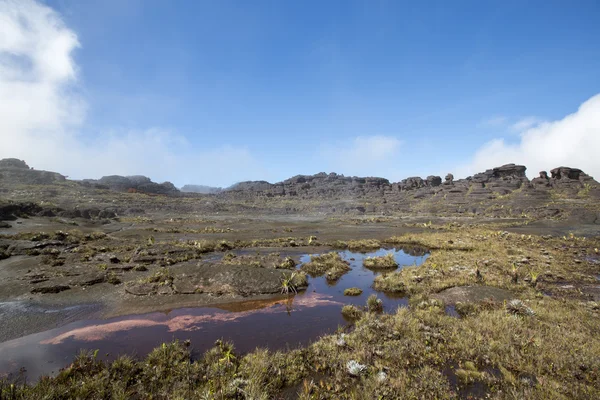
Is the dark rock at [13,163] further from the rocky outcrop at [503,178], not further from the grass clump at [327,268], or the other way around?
the rocky outcrop at [503,178]

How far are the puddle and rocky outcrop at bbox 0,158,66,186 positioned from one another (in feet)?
394

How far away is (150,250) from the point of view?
27.3m

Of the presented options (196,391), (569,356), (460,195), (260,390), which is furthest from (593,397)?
(460,195)

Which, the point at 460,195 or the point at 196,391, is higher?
the point at 460,195

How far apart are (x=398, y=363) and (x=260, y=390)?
4560 mm

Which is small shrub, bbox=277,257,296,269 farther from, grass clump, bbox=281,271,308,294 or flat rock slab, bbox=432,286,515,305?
flat rock slab, bbox=432,286,515,305

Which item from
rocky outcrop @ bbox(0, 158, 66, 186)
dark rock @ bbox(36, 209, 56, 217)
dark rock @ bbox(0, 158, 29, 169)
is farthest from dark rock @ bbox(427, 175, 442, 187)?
dark rock @ bbox(0, 158, 29, 169)

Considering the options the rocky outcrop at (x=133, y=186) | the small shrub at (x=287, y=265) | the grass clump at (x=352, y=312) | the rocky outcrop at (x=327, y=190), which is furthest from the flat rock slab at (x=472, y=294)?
the rocky outcrop at (x=133, y=186)

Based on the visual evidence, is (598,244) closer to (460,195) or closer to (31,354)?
(31,354)

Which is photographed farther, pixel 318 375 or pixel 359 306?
pixel 359 306

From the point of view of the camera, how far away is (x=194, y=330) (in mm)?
11828

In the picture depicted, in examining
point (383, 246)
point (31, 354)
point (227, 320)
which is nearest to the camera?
point (31, 354)

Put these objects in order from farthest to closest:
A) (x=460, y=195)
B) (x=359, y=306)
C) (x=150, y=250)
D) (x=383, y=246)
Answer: (x=460, y=195) → (x=383, y=246) → (x=150, y=250) → (x=359, y=306)

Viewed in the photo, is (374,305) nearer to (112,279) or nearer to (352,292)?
(352,292)
